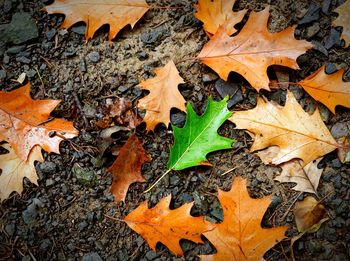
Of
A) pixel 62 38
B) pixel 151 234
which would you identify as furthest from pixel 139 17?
pixel 151 234

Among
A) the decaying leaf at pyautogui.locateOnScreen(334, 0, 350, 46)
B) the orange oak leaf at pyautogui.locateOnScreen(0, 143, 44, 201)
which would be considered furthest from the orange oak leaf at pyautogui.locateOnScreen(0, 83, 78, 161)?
the decaying leaf at pyautogui.locateOnScreen(334, 0, 350, 46)

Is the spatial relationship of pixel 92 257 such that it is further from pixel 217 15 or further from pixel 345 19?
pixel 345 19

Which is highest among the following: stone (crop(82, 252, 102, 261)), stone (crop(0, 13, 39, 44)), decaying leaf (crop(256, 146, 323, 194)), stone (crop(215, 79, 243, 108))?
stone (crop(0, 13, 39, 44))

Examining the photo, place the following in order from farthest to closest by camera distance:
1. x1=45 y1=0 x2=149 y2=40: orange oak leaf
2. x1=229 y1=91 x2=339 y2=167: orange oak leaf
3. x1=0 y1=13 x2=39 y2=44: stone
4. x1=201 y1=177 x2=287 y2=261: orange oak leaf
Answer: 1. x1=0 y1=13 x2=39 y2=44: stone
2. x1=45 y1=0 x2=149 y2=40: orange oak leaf
3. x1=229 y1=91 x2=339 y2=167: orange oak leaf
4. x1=201 y1=177 x2=287 y2=261: orange oak leaf

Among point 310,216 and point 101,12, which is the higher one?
point 101,12

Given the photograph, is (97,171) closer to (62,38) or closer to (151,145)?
(151,145)

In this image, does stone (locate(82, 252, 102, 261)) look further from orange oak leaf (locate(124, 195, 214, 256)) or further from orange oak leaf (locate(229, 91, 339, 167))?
orange oak leaf (locate(229, 91, 339, 167))

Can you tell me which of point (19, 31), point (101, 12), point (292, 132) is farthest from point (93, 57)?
point (292, 132)
